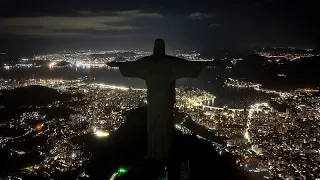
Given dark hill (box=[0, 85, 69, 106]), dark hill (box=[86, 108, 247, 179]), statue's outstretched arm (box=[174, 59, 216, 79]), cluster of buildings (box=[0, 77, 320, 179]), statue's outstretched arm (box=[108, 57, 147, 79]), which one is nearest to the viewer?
statue's outstretched arm (box=[174, 59, 216, 79])

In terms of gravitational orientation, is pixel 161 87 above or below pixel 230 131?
above

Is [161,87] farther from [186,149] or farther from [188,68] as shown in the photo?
[186,149]

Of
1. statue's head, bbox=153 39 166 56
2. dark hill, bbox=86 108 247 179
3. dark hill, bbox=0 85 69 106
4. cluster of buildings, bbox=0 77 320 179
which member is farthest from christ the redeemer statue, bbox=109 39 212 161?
dark hill, bbox=0 85 69 106

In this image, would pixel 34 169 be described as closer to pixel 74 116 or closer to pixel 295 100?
pixel 74 116

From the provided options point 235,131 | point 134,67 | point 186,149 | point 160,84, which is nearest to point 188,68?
point 160,84

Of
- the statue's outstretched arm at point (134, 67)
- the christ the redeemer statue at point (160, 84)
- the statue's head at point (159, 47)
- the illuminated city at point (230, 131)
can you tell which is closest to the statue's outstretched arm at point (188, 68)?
the christ the redeemer statue at point (160, 84)

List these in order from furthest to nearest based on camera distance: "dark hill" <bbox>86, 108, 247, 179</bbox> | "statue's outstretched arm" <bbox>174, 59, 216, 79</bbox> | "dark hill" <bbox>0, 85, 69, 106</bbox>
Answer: "dark hill" <bbox>0, 85, 69, 106</bbox> → "dark hill" <bbox>86, 108, 247, 179</bbox> → "statue's outstretched arm" <bbox>174, 59, 216, 79</bbox>

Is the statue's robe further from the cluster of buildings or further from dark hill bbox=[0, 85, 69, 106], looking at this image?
dark hill bbox=[0, 85, 69, 106]

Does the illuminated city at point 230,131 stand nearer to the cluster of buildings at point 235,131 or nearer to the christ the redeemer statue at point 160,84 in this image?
the cluster of buildings at point 235,131
